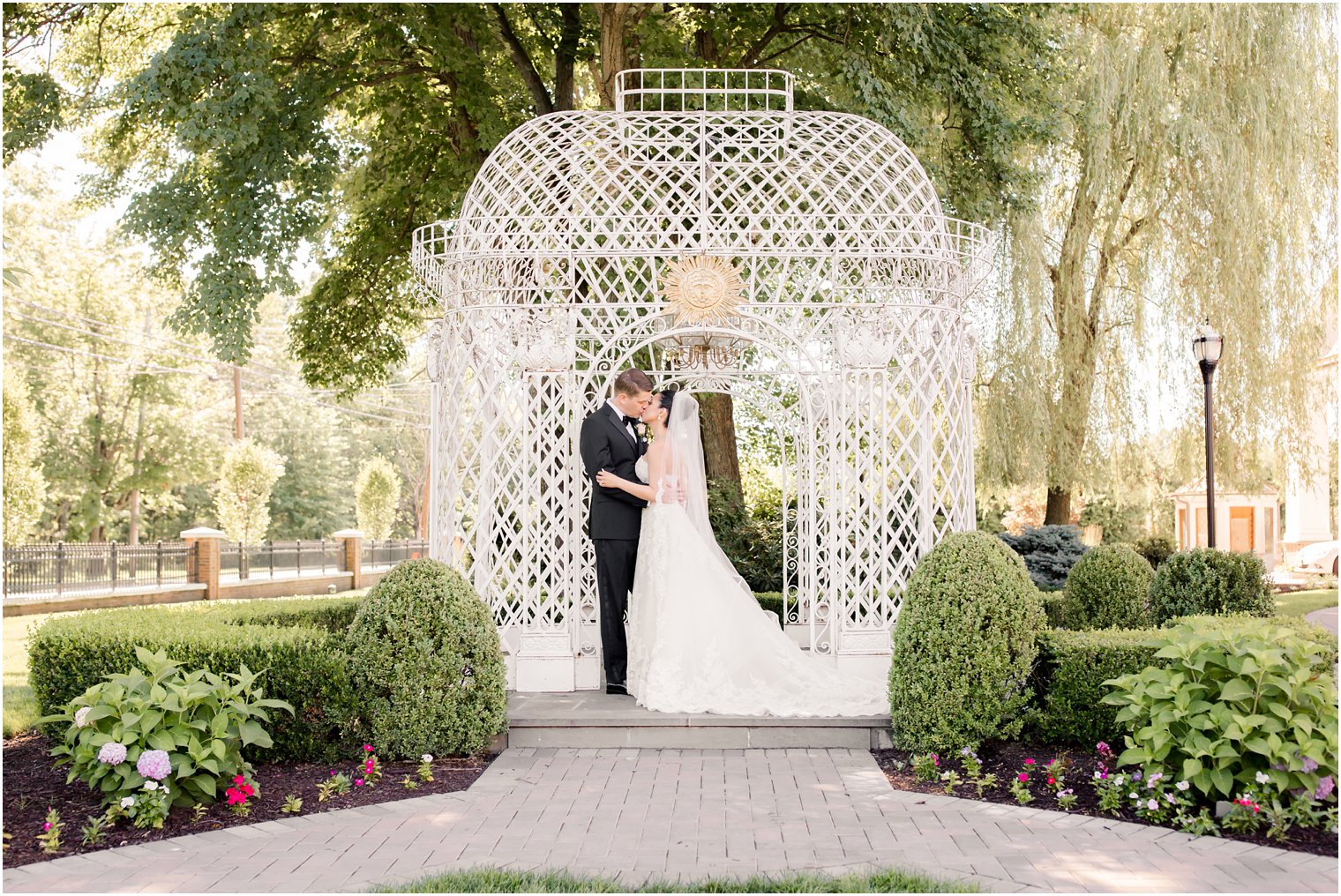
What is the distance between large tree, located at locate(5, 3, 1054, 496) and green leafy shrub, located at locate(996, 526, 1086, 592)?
16.1 feet

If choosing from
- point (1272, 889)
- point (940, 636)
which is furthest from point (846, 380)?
point (1272, 889)

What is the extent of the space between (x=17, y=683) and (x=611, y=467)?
25.4 feet

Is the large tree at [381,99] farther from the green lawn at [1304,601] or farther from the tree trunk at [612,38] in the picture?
the green lawn at [1304,601]

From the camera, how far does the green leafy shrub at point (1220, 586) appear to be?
9906 mm

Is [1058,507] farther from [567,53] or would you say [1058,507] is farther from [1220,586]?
[567,53]

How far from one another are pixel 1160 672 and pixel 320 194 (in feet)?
33.5

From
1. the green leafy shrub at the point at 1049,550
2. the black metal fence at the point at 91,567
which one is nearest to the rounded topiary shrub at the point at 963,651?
the green leafy shrub at the point at 1049,550

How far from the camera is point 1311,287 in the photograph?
1634 cm

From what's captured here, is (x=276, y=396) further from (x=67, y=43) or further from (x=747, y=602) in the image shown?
(x=747, y=602)

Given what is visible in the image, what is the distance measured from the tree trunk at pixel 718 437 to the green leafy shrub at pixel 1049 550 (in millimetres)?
4416

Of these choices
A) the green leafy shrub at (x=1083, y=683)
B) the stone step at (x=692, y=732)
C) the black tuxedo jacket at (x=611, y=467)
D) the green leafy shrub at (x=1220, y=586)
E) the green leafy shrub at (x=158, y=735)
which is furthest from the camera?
the green leafy shrub at (x=1220, y=586)

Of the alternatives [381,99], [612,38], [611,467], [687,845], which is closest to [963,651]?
[687,845]

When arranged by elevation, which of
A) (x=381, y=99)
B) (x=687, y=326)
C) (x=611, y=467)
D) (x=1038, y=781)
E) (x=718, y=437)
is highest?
(x=381, y=99)

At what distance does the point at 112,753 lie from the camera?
5051mm
